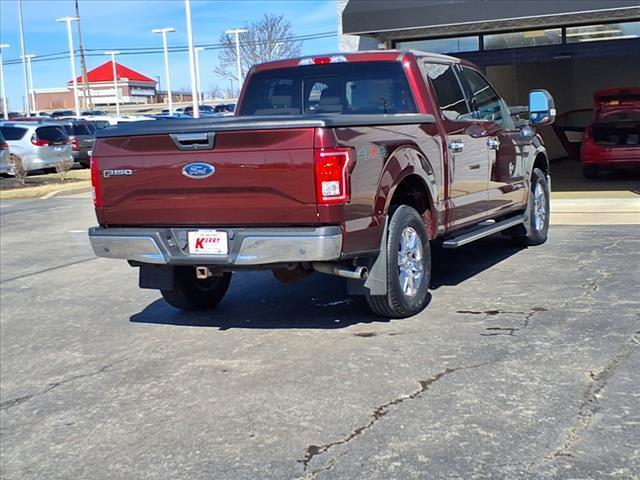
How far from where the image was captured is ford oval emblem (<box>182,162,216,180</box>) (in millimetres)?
5668

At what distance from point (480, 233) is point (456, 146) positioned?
87 cm

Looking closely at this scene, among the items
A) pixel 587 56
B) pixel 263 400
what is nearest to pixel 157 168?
pixel 263 400

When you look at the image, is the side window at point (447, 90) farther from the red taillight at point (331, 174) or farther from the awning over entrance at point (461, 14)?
the awning over entrance at point (461, 14)

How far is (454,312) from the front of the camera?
6.54m

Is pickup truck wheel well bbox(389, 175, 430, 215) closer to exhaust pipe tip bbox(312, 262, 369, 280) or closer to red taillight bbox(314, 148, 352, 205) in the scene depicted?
exhaust pipe tip bbox(312, 262, 369, 280)

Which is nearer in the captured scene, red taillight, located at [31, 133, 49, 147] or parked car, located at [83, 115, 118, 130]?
red taillight, located at [31, 133, 49, 147]

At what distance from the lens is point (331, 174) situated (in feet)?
17.6

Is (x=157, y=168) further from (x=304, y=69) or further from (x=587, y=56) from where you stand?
(x=587, y=56)

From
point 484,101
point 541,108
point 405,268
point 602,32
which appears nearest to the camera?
point 405,268

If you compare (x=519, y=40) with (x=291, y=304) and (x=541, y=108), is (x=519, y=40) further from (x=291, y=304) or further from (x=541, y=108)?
(x=291, y=304)

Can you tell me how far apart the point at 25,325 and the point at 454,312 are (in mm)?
3714

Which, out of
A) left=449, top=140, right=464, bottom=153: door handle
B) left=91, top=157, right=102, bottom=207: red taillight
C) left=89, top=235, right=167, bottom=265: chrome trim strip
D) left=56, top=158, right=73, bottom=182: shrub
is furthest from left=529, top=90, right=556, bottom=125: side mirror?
left=56, top=158, right=73, bottom=182: shrub

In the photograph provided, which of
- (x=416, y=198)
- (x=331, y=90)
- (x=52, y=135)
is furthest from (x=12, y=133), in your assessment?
(x=416, y=198)

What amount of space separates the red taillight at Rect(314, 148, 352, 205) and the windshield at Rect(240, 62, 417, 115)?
173cm
